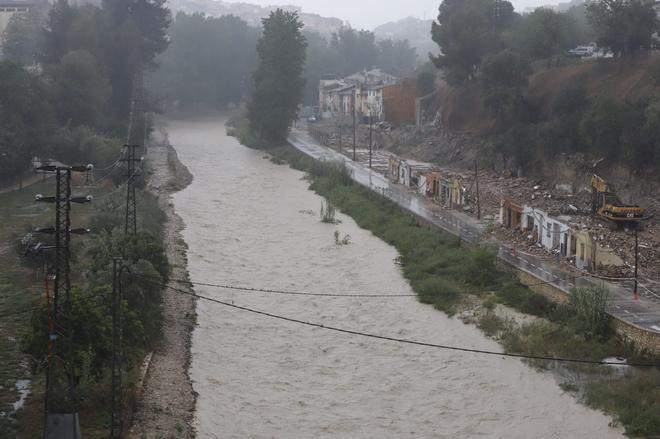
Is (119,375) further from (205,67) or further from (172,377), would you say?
(205,67)

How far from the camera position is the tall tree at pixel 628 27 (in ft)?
109

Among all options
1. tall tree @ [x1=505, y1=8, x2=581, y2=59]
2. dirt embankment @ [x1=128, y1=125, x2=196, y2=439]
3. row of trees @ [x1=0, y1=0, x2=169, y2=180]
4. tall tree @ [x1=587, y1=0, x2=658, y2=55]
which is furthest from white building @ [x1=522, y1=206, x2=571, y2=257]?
tall tree @ [x1=505, y1=8, x2=581, y2=59]

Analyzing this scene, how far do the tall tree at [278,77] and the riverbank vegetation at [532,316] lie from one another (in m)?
23.0

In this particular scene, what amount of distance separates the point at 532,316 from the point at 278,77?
32768 mm

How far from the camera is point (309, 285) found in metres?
19.7

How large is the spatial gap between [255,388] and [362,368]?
1.97m

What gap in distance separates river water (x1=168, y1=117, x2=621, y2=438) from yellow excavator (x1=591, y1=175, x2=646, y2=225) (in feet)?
18.3

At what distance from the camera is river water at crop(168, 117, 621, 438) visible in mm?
12281

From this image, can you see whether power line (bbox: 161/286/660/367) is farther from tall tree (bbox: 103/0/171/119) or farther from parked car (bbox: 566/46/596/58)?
tall tree (bbox: 103/0/171/119)

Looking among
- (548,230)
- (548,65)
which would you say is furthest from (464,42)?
(548,230)

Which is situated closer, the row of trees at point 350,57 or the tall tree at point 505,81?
the tall tree at point 505,81

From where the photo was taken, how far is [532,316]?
16.5 meters

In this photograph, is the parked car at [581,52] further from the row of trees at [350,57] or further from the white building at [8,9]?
the white building at [8,9]

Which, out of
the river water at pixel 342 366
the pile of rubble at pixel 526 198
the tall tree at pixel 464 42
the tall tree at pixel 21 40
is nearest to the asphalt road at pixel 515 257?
the pile of rubble at pixel 526 198
